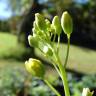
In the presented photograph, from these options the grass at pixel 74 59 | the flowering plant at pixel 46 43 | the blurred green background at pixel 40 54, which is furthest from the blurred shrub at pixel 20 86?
the grass at pixel 74 59

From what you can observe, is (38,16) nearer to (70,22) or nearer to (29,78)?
(70,22)

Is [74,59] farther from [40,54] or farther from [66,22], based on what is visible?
[66,22]

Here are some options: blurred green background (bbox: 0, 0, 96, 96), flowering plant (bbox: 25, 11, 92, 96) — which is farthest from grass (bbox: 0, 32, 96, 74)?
flowering plant (bbox: 25, 11, 92, 96)

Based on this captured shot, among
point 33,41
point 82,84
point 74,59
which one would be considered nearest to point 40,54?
point 74,59

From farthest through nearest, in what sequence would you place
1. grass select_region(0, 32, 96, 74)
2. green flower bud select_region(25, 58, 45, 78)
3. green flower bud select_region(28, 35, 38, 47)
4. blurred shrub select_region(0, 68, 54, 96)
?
1. grass select_region(0, 32, 96, 74)
2. blurred shrub select_region(0, 68, 54, 96)
3. green flower bud select_region(28, 35, 38, 47)
4. green flower bud select_region(25, 58, 45, 78)

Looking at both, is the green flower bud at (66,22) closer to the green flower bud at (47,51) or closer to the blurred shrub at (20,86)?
the green flower bud at (47,51)

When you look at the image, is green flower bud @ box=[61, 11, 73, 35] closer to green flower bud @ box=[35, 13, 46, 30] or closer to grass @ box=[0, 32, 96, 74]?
green flower bud @ box=[35, 13, 46, 30]
